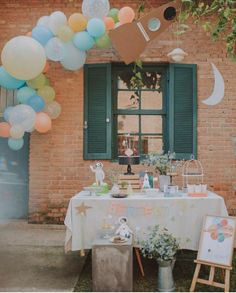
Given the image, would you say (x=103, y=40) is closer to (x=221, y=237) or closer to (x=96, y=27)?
(x=96, y=27)

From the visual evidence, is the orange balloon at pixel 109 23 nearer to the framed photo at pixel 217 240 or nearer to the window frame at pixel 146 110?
the window frame at pixel 146 110

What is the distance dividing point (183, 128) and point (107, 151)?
1.34 m

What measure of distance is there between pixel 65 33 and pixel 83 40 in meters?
0.27

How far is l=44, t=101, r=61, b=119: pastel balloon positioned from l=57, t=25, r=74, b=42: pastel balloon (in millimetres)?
1099

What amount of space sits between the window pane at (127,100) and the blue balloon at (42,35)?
1.71 metres

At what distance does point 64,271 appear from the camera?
441 centimetres

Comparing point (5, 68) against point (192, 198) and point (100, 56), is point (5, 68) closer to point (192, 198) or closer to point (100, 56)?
point (100, 56)

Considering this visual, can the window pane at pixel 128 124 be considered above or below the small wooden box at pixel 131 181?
above

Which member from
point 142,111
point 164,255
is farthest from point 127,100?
point 164,255

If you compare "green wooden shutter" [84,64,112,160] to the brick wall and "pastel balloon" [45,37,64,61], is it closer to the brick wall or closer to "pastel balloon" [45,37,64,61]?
the brick wall

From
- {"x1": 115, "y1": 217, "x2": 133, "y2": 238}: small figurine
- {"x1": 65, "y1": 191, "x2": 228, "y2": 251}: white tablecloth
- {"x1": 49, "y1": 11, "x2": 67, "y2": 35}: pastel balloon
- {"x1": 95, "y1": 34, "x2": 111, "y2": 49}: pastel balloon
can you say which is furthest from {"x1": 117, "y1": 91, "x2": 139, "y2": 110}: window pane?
{"x1": 115, "y1": 217, "x2": 133, "y2": 238}: small figurine

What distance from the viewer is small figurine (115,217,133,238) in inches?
157

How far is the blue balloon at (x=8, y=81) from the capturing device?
540 cm

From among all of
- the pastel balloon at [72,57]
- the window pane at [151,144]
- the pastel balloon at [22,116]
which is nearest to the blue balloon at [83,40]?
the pastel balloon at [72,57]
